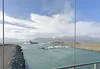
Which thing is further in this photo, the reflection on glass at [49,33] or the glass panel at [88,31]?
the glass panel at [88,31]

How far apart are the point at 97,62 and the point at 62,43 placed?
941 mm

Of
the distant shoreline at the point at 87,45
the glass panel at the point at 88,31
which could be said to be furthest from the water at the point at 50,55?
the distant shoreline at the point at 87,45

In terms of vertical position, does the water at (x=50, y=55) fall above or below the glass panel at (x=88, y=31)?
below

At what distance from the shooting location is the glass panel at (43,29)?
12.8 ft

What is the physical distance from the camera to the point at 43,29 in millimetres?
4781

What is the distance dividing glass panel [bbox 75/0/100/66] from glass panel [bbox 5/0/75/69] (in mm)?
215

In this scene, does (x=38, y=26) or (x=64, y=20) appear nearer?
(x=64, y=20)

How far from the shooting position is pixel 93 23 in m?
5.10

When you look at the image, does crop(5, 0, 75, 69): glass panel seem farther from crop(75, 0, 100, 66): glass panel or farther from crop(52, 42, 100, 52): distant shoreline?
crop(75, 0, 100, 66): glass panel

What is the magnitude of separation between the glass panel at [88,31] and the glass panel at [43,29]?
8.5 inches

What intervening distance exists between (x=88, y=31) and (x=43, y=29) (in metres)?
1.04

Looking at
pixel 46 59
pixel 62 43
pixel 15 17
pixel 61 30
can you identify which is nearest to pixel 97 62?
pixel 62 43

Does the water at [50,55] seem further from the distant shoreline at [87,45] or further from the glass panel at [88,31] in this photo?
the distant shoreline at [87,45]

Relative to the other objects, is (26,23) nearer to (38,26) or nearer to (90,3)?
(38,26)
